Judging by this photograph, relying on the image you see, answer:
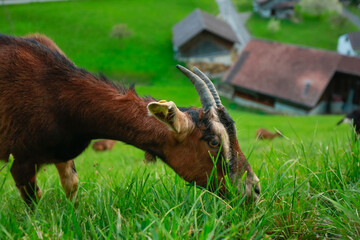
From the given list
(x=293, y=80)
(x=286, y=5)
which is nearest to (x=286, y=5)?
(x=286, y=5)

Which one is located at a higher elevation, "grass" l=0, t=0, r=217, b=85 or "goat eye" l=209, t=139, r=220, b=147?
"goat eye" l=209, t=139, r=220, b=147

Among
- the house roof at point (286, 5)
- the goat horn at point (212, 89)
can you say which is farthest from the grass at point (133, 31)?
the goat horn at point (212, 89)

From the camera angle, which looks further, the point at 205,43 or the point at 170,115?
the point at 205,43

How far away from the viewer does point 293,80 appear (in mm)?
43906

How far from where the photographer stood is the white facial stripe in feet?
12.6

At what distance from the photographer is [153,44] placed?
58938mm

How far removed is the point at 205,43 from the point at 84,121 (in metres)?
51.6

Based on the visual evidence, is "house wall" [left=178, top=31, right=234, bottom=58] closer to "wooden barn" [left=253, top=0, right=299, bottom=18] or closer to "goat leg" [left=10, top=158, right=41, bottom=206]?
"wooden barn" [left=253, top=0, right=299, bottom=18]

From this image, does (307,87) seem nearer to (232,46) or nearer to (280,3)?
(232,46)

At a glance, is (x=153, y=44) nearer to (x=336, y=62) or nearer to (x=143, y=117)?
(x=336, y=62)

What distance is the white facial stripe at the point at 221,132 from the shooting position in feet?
12.6

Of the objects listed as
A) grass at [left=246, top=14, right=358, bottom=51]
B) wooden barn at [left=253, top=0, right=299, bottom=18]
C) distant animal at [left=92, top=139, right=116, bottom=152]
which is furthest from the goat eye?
wooden barn at [left=253, top=0, right=299, bottom=18]

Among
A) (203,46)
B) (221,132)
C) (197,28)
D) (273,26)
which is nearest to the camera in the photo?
(221,132)

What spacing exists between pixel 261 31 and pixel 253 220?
67.4 meters
